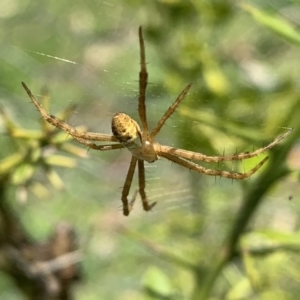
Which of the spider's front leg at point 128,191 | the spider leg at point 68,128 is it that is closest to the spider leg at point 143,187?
the spider's front leg at point 128,191

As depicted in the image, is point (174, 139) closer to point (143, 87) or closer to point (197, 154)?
point (197, 154)

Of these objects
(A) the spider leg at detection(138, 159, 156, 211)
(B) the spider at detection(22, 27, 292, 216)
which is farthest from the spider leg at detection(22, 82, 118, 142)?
(A) the spider leg at detection(138, 159, 156, 211)

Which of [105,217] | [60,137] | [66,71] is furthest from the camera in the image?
[66,71]

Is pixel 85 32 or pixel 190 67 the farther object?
pixel 85 32

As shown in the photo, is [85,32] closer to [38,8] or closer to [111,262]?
[38,8]

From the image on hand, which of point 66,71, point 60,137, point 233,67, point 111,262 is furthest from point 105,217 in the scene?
point 60,137

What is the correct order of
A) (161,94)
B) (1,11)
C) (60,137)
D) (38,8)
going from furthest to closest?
1. (38,8)
2. (1,11)
3. (161,94)
4. (60,137)

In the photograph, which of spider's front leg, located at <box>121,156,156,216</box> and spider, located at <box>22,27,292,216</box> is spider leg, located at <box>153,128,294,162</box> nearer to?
spider, located at <box>22,27,292,216</box>
